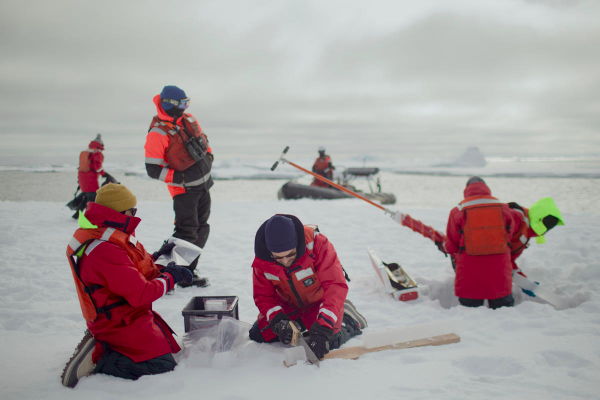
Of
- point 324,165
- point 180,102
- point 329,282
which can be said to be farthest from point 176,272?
point 324,165

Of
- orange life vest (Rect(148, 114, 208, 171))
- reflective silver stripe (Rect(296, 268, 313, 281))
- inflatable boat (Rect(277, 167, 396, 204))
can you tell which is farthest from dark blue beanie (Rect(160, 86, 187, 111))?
inflatable boat (Rect(277, 167, 396, 204))

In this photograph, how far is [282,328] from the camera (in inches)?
74.2

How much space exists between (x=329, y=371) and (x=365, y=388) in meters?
0.21

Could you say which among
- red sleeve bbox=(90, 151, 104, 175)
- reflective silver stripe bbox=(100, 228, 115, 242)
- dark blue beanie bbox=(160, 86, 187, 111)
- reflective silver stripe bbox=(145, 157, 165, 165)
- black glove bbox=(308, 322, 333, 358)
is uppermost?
dark blue beanie bbox=(160, 86, 187, 111)

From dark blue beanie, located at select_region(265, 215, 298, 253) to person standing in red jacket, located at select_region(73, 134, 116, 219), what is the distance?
450 cm

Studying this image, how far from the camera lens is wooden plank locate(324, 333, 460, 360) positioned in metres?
1.91

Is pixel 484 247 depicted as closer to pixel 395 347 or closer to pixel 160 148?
pixel 395 347

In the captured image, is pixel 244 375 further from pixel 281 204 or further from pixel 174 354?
pixel 281 204

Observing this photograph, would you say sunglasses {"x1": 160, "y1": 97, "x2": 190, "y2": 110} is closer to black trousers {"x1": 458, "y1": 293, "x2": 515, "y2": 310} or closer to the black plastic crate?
the black plastic crate

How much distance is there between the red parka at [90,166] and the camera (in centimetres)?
542

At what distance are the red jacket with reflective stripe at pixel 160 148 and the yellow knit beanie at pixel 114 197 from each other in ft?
4.00

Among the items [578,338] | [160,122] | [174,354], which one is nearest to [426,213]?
[578,338]

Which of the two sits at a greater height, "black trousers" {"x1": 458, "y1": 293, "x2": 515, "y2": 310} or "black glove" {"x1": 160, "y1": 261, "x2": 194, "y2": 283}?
"black glove" {"x1": 160, "y1": 261, "x2": 194, "y2": 283}

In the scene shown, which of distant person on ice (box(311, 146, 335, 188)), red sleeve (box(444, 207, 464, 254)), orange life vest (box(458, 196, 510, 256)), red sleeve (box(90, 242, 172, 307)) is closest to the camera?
red sleeve (box(90, 242, 172, 307))
